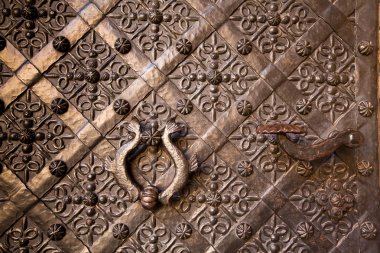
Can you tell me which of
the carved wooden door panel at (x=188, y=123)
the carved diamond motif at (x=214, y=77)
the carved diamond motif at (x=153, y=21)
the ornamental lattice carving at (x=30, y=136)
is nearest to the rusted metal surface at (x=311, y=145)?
the carved wooden door panel at (x=188, y=123)

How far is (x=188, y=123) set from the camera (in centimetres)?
119

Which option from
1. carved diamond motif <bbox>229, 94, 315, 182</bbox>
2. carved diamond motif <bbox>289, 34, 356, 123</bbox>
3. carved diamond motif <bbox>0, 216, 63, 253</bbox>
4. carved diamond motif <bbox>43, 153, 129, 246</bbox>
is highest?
carved diamond motif <bbox>289, 34, 356, 123</bbox>

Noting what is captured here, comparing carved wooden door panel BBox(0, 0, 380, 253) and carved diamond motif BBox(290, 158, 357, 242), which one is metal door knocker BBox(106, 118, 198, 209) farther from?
carved diamond motif BBox(290, 158, 357, 242)

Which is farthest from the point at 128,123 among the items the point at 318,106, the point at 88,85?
the point at 318,106

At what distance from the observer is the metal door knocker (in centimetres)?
112

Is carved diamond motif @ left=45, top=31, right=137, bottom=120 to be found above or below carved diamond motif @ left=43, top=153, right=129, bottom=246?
above

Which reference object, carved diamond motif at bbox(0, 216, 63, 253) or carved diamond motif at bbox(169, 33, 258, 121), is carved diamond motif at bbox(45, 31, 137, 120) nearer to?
carved diamond motif at bbox(169, 33, 258, 121)

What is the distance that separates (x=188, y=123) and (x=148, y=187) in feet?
0.64

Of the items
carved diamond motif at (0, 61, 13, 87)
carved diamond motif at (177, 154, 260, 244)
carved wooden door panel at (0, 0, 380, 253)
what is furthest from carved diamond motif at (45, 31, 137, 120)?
carved diamond motif at (177, 154, 260, 244)

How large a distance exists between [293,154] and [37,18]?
74cm

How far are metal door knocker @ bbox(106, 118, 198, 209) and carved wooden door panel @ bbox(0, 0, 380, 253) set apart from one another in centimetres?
1

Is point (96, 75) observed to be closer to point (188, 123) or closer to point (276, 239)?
point (188, 123)

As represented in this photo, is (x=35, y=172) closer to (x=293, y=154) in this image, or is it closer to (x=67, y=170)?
(x=67, y=170)

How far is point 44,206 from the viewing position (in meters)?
1.16
